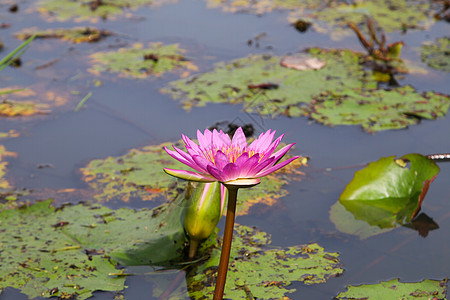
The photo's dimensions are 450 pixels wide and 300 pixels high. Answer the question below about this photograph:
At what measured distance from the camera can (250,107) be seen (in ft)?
12.0

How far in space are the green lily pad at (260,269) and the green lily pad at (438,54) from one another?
2.50 m

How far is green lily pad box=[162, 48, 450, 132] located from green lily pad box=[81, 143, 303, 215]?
2.14 feet

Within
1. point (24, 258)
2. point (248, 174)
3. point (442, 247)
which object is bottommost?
point (442, 247)

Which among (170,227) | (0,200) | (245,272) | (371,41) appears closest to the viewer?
(245,272)

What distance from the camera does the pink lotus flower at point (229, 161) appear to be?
1.37 m

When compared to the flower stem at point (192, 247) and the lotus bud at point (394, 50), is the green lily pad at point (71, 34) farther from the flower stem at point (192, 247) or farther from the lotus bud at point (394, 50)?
the flower stem at point (192, 247)

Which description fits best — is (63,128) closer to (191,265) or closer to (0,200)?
(0,200)

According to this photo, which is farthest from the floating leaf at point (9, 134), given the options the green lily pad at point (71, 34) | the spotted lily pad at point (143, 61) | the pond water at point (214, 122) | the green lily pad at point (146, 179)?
the green lily pad at point (71, 34)

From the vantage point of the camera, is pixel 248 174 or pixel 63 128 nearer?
pixel 248 174

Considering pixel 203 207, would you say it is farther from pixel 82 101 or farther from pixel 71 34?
pixel 71 34

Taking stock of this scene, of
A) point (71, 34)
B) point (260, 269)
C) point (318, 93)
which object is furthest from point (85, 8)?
point (260, 269)

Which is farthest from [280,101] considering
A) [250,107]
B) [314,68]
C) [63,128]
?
[63,128]

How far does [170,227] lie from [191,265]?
19cm

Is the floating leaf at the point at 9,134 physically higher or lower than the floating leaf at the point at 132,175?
lower
